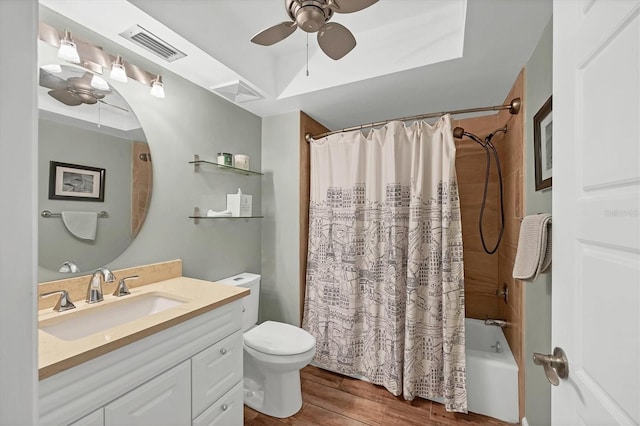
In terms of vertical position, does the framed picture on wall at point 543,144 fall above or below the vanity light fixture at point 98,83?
below

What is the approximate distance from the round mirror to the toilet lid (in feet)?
3.21

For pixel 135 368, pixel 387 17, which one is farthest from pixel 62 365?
pixel 387 17

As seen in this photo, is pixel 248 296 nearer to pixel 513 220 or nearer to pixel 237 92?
pixel 237 92

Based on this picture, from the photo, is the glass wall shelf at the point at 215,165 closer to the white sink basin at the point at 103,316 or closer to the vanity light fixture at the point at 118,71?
the vanity light fixture at the point at 118,71

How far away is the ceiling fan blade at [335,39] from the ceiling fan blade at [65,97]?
1.23 meters

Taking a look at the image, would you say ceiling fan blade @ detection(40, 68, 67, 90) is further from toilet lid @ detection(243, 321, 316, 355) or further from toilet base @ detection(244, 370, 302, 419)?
toilet base @ detection(244, 370, 302, 419)

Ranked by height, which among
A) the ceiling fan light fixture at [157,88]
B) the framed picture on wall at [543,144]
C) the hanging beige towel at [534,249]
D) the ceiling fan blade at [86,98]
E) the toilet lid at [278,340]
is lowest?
the toilet lid at [278,340]

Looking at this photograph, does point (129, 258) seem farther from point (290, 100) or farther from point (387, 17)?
point (387, 17)

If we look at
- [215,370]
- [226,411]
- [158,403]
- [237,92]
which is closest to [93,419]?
[158,403]

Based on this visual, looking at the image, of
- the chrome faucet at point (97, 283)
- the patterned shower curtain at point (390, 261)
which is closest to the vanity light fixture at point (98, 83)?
the chrome faucet at point (97, 283)

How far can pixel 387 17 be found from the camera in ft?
5.70

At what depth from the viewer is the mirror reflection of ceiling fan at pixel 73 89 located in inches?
48.8

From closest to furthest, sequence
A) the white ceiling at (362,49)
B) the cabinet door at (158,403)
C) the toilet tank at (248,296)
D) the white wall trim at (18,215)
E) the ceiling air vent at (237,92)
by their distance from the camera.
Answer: the white wall trim at (18,215) < the cabinet door at (158,403) < the white ceiling at (362,49) < the ceiling air vent at (237,92) < the toilet tank at (248,296)

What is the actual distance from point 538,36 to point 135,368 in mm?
2365
